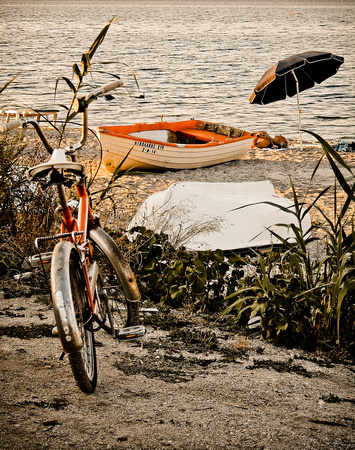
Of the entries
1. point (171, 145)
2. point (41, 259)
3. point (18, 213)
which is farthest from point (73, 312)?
point (171, 145)

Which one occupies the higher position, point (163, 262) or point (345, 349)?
point (163, 262)

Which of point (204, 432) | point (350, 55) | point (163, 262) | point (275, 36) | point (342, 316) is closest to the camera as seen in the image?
point (204, 432)

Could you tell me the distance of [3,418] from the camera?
262 centimetres

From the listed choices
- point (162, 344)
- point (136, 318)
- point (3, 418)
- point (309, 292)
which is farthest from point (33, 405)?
point (309, 292)

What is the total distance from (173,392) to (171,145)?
9687 mm

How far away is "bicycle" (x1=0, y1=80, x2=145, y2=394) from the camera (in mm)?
Result: 2500

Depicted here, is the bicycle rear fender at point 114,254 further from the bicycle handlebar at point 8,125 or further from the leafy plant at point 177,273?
the leafy plant at point 177,273

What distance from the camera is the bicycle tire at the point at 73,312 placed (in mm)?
2486

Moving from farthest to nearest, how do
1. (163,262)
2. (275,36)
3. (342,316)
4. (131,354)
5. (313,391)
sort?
1. (275,36)
2. (163,262)
3. (342,316)
4. (131,354)
5. (313,391)

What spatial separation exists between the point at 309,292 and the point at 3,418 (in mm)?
2118

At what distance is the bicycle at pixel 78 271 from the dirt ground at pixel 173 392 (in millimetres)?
219

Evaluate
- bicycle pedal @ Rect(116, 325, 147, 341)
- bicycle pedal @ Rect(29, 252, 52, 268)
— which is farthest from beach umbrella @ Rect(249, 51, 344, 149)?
bicycle pedal @ Rect(29, 252, 52, 268)

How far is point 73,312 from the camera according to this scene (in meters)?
2.50

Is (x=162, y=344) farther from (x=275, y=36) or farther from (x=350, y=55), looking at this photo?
(x=275, y=36)
